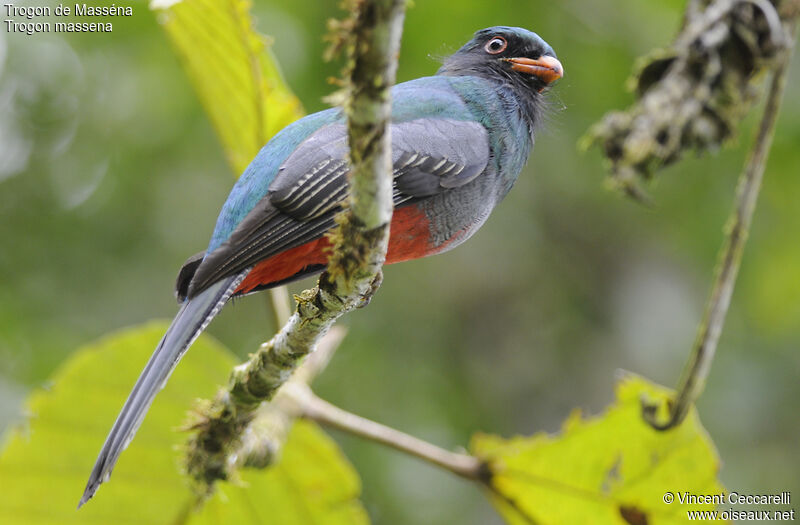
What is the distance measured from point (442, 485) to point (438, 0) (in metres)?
3.73

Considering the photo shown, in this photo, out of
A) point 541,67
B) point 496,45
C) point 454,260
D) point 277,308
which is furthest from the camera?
point 454,260

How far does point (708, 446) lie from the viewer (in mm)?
2904

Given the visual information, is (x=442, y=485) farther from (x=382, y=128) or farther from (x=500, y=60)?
(x=382, y=128)

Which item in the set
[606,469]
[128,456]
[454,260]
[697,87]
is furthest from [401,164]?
[454,260]

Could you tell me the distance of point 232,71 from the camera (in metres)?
3.06

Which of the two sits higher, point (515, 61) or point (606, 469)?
point (515, 61)

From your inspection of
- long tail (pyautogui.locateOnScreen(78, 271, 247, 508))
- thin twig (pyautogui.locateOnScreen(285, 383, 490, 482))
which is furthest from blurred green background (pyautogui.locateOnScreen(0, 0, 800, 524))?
long tail (pyautogui.locateOnScreen(78, 271, 247, 508))

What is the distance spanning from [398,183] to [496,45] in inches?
41.6

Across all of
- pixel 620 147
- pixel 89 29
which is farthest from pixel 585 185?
pixel 620 147

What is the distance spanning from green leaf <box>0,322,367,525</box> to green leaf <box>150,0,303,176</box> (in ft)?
2.56

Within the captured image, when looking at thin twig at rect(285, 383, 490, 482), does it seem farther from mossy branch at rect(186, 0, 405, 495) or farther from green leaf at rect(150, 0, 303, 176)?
green leaf at rect(150, 0, 303, 176)

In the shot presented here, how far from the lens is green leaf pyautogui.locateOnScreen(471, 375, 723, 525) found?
9.65 ft

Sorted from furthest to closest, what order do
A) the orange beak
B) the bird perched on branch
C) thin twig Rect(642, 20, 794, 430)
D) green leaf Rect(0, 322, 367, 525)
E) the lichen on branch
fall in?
1. the orange beak
2. green leaf Rect(0, 322, 367, 525)
3. the bird perched on branch
4. thin twig Rect(642, 20, 794, 430)
5. the lichen on branch

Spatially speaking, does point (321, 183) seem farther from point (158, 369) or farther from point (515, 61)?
point (515, 61)
